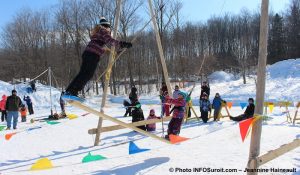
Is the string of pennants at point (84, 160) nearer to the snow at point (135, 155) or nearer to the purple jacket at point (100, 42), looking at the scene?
the snow at point (135, 155)

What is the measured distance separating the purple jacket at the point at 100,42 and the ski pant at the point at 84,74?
0.10 meters

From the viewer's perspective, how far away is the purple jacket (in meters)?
6.60

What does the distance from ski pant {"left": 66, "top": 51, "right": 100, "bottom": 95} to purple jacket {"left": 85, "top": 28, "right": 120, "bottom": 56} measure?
0.33ft

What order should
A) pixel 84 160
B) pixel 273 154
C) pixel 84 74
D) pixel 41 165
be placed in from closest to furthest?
pixel 273 154, pixel 84 74, pixel 41 165, pixel 84 160

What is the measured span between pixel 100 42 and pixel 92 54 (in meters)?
0.32

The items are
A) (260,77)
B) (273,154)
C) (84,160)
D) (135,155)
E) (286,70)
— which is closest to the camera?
(260,77)

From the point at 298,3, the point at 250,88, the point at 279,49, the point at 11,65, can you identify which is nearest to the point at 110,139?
the point at 250,88

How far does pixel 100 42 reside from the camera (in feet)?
22.0

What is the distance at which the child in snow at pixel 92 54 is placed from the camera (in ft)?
20.9

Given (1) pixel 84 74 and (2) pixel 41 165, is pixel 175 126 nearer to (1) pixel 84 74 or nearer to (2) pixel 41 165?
(1) pixel 84 74

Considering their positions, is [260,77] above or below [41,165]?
above

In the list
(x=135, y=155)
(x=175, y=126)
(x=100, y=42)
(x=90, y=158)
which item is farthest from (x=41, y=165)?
(x=175, y=126)

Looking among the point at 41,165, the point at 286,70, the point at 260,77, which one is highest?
the point at 286,70

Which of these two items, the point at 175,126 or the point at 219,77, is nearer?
the point at 175,126
